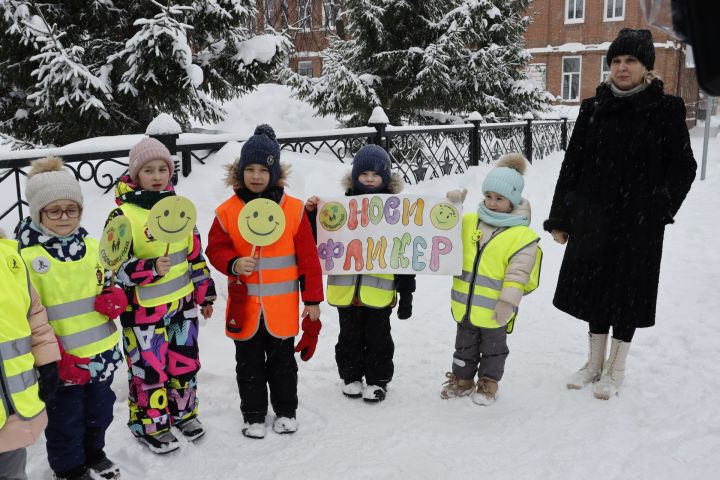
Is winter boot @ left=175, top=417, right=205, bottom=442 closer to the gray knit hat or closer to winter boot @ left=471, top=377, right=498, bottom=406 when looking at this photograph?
the gray knit hat

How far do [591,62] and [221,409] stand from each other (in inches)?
1188

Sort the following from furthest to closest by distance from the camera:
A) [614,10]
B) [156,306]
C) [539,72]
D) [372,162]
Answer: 1. [539,72]
2. [614,10]
3. [372,162]
4. [156,306]

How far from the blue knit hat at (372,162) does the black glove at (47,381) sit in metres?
1.93

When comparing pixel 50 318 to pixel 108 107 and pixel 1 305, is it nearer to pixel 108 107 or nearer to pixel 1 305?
pixel 1 305

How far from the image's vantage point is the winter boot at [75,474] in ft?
8.48

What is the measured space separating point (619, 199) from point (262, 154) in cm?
206

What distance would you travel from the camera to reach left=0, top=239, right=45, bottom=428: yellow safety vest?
209 centimetres

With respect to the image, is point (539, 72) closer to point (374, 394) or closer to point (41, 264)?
point (374, 394)

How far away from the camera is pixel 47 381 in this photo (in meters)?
2.26

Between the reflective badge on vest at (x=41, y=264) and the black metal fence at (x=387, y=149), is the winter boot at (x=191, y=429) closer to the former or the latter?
the reflective badge on vest at (x=41, y=264)

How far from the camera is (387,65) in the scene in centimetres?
1180

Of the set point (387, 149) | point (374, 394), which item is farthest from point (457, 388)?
point (387, 149)

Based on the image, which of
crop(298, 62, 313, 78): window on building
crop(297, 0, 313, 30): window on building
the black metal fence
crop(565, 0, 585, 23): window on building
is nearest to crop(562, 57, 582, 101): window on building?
crop(565, 0, 585, 23): window on building

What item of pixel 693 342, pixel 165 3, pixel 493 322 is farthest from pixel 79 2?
pixel 693 342
